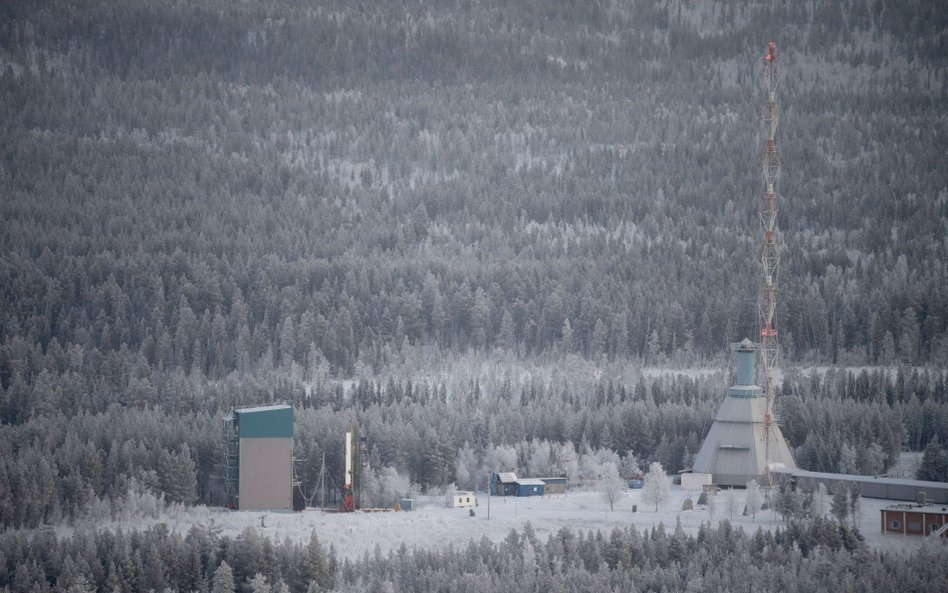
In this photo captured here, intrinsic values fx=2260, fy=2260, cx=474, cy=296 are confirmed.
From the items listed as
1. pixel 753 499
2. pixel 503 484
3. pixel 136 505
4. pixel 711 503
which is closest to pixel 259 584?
pixel 136 505

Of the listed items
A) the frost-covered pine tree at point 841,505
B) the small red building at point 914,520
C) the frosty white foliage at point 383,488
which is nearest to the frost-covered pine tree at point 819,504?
the frost-covered pine tree at point 841,505

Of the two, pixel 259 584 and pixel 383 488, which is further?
pixel 383 488

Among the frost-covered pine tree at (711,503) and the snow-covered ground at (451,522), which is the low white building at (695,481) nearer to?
the snow-covered ground at (451,522)

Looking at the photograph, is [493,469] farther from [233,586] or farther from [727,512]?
[233,586]

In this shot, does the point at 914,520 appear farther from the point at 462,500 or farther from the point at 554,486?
the point at 462,500

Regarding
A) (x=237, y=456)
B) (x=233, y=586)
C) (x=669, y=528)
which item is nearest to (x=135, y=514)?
(x=237, y=456)

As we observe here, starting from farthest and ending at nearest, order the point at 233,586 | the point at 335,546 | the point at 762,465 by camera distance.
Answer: the point at 762,465 → the point at 335,546 → the point at 233,586

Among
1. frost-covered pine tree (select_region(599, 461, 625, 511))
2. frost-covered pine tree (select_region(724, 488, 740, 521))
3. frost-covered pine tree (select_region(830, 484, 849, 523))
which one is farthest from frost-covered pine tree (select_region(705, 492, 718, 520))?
frost-covered pine tree (select_region(830, 484, 849, 523))
